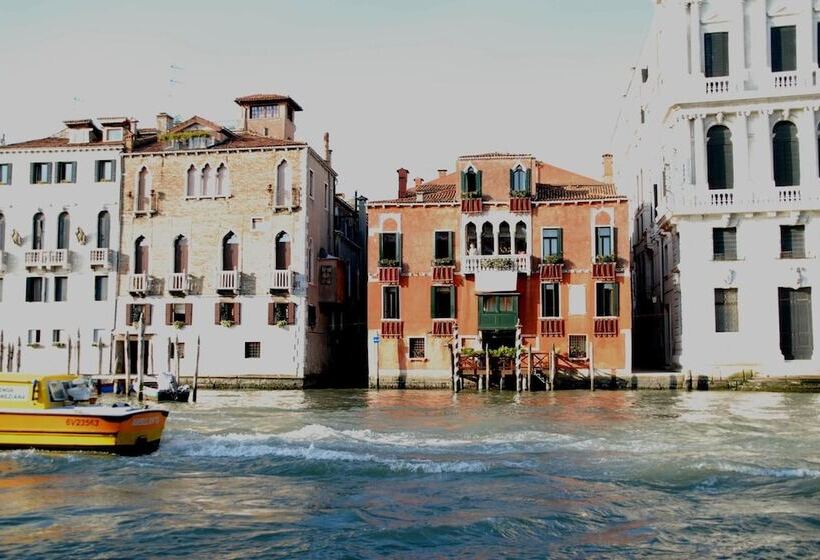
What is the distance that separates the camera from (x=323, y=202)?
3559 centimetres

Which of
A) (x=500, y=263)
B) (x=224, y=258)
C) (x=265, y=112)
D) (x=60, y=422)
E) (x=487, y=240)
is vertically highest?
(x=265, y=112)

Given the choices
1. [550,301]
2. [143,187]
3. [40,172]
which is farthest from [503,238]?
[40,172]

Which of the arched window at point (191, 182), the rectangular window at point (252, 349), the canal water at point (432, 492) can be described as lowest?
the canal water at point (432, 492)

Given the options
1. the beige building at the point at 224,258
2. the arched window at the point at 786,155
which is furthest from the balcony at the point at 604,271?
the beige building at the point at 224,258

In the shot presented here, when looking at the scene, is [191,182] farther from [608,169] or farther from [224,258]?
[608,169]

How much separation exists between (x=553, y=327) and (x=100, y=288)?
17.7 metres

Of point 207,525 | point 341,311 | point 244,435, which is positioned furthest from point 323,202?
point 207,525

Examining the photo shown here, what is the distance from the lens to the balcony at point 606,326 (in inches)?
1216

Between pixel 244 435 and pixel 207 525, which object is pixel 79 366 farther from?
pixel 207 525

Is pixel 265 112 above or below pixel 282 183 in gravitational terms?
above

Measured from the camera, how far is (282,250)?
33094 mm

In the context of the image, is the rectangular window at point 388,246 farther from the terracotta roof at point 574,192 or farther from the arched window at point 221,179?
the arched window at point 221,179

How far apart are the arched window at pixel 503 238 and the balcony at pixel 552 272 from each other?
1521 mm

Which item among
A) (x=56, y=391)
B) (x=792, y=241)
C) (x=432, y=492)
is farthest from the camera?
(x=792, y=241)
